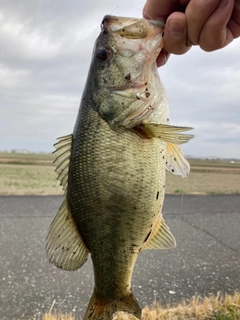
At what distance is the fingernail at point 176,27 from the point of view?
1.84 metres

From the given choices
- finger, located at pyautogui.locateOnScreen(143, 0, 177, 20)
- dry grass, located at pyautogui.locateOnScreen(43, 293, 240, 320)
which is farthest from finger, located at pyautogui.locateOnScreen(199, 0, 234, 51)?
dry grass, located at pyautogui.locateOnScreen(43, 293, 240, 320)

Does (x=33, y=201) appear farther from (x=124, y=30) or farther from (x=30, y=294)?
(x=124, y=30)

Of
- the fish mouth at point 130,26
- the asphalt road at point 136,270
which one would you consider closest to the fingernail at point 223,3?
the fish mouth at point 130,26

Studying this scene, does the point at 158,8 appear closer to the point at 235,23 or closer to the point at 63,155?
the point at 235,23

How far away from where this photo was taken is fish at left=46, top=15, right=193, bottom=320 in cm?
181

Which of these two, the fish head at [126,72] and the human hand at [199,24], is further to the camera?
the fish head at [126,72]

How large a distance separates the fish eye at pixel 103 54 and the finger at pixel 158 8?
0.39 meters

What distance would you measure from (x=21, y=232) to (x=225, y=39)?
8178mm

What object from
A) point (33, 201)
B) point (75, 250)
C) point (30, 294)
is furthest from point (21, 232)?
point (75, 250)

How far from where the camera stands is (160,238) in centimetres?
202

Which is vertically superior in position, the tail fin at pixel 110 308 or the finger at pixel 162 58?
the finger at pixel 162 58

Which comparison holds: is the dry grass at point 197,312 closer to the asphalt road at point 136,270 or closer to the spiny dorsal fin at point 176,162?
the asphalt road at point 136,270

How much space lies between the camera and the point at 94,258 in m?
1.92

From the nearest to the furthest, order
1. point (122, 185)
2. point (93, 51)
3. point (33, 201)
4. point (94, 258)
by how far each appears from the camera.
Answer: point (122, 185) → point (94, 258) → point (93, 51) → point (33, 201)
